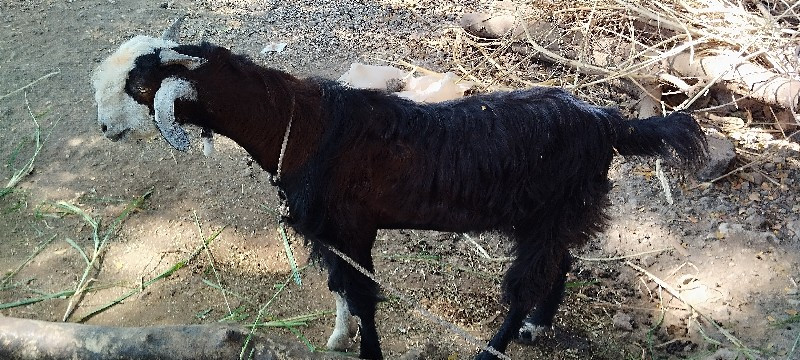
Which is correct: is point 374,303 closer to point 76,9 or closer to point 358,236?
point 358,236

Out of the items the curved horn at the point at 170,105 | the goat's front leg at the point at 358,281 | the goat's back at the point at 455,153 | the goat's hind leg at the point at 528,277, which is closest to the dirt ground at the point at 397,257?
the goat's front leg at the point at 358,281

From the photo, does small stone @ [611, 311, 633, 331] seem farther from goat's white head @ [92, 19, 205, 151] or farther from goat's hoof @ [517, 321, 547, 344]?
goat's white head @ [92, 19, 205, 151]

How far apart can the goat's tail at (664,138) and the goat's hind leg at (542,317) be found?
0.89 meters

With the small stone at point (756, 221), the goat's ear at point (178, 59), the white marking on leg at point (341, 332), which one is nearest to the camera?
the goat's ear at point (178, 59)

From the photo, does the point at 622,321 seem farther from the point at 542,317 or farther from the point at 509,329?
the point at 509,329

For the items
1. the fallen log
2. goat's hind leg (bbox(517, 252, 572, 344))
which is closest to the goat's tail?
goat's hind leg (bbox(517, 252, 572, 344))

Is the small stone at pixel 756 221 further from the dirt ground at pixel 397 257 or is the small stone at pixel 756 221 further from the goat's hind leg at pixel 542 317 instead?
the goat's hind leg at pixel 542 317

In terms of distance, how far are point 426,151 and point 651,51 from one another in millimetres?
3425

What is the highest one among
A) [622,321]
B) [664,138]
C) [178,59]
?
[178,59]

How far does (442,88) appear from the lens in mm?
5148

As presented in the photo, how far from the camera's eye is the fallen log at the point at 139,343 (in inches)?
94.6

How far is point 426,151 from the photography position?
2727 mm

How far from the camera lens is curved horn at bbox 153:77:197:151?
92.7 inches

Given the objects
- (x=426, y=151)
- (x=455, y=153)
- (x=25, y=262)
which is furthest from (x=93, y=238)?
(x=455, y=153)
